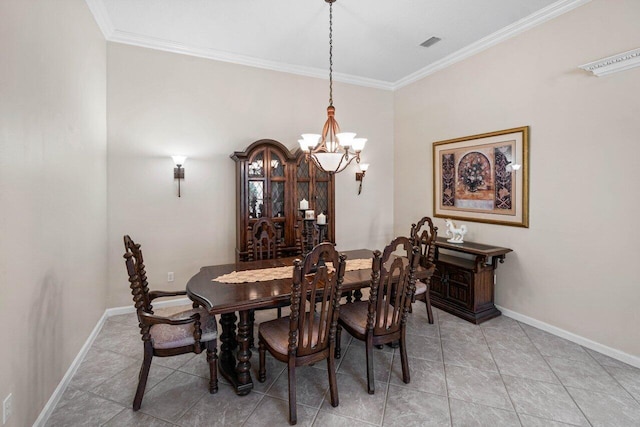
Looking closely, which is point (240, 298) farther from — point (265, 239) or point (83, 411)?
point (265, 239)

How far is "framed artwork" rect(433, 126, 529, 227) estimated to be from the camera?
3439 millimetres

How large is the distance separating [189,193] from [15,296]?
2.33 m

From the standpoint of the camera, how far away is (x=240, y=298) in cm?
215

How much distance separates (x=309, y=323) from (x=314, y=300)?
0.16 metres

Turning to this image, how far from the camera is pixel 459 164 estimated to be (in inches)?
163

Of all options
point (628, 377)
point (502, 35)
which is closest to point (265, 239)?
point (628, 377)

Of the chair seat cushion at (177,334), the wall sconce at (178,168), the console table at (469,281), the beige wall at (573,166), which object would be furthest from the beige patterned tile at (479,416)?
the wall sconce at (178,168)

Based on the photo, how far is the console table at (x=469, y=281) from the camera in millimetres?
3443

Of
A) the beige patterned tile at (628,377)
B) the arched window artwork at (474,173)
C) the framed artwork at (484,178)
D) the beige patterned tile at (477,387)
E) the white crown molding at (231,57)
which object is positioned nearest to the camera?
the beige patterned tile at (477,387)

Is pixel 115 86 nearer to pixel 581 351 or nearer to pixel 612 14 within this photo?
pixel 612 14

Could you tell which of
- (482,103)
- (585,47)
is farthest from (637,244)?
(482,103)

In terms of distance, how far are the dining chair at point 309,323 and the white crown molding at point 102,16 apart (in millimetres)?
3173

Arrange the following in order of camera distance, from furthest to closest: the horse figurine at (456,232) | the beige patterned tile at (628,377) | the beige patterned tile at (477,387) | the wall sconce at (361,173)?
the wall sconce at (361,173) < the horse figurine at (456,232) < the beige patterned tile at (628,377) < the beige patterned tile at (477,387)

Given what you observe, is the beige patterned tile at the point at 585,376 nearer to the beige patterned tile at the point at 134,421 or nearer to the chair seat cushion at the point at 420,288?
the chair seat cushion at the point at 420,288
